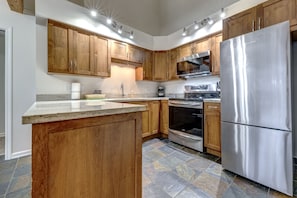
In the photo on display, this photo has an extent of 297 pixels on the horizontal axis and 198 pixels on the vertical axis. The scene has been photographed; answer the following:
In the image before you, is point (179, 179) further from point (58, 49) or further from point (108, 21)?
point (108, 21)

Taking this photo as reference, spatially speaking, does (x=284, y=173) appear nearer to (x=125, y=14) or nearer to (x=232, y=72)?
(x=232, y=72)

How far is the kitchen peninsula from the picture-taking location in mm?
749

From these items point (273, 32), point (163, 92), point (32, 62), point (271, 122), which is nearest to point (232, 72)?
point (273, 32)

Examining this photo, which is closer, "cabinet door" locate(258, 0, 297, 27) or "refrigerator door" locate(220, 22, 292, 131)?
"refrigerator door" locate(220, 22, 292, 131)

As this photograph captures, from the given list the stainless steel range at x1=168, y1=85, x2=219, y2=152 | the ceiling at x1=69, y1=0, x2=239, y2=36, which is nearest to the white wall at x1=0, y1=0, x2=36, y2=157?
the ceiling at x1=69, y1=0, x2=239, y2=36

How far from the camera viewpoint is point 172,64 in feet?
12.7

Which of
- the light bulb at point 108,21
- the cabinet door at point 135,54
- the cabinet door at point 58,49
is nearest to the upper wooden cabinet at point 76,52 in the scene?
the cabinet door at point 58,49

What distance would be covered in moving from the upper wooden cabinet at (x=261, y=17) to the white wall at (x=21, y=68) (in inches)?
126

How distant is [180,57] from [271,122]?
243 cm

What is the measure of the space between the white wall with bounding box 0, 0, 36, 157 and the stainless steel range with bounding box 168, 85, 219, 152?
2.68 metres

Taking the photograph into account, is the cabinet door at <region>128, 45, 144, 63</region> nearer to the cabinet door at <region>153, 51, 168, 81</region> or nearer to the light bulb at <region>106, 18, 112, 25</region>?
the cabinet door at <region>153, 51, 168, 81</region>

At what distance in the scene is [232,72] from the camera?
6.62 ft

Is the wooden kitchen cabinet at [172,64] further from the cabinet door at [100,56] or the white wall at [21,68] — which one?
the white wall at [21,68]

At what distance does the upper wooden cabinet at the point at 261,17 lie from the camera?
1759 mm
